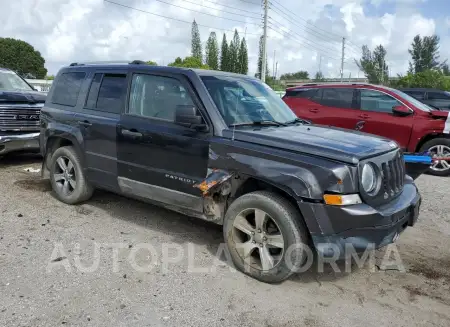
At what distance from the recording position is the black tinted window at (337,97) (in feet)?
29.4

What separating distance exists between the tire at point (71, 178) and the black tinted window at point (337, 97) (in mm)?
5588

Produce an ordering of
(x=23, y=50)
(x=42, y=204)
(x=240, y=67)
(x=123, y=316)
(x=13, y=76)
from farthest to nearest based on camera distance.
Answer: (x=23, y=50) < (x=240, y=67) < (x=13, y=76) < (x=42, y=204) < (x=123, y=316)

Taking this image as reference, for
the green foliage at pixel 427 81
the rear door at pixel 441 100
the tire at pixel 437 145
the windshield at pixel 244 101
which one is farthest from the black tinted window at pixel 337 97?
the green foliage at pixel 427 81

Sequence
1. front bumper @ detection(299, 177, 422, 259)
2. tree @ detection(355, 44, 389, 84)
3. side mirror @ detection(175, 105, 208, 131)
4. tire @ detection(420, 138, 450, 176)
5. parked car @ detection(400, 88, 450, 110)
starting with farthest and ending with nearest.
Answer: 1. tree @ detection(355, 44, 389, 84)
2. parked car @ detection(400, 88, 450, 110)
3. tire @ detection(420, 138, 450, 176)
4. side mirror @ detection(175, 105, 208, 131)
5. front bumper @ detection(299, 177, 422, 259)

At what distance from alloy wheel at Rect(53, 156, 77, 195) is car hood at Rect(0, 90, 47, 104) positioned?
9.60 feet

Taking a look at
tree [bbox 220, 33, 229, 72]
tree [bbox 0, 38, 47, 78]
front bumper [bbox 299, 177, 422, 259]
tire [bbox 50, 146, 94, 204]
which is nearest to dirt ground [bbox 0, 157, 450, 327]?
tire [bbox 50, 146, 94, 204]

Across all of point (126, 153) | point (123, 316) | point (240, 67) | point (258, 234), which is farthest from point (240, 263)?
point (240, 67)

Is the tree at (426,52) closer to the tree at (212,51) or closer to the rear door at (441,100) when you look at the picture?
the tree at (212,51)

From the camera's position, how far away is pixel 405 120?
8.34m

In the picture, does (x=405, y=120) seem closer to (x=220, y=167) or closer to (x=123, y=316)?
(x=220, y=167)

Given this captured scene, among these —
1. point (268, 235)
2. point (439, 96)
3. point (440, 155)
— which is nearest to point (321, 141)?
point (268, 235)

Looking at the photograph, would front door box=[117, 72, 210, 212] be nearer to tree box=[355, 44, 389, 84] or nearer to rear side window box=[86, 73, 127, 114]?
rear side window box=[86, 73, 127, 114]

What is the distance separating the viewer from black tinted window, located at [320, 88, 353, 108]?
8953mm

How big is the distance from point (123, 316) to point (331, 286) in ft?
5.88
